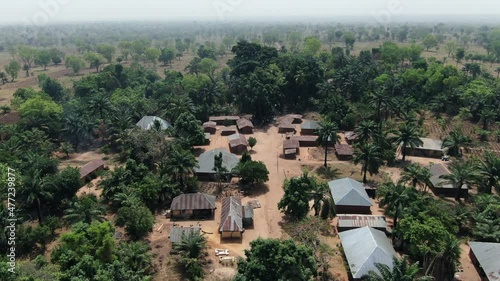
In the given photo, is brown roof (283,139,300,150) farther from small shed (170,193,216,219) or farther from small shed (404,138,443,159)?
small shed (170,193,216,219)

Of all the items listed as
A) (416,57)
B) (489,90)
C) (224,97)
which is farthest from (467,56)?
(224,97)

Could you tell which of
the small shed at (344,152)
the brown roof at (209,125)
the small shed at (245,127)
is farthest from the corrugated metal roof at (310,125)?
the brown roof at (209,125)

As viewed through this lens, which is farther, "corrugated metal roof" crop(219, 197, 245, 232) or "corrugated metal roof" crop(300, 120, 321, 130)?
"corrugated metal roof" crop(300, 120, 321, 130)

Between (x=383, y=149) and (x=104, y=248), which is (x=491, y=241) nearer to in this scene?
(x=383, y=149)

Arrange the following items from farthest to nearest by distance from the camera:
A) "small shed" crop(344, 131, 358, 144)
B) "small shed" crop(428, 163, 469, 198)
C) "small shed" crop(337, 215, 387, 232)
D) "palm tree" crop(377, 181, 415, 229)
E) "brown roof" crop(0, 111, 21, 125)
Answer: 1. "brown roof" crop(0, 111, 21, 125)
2. "small shed" crop(344, 131, 358, 144)
3. "small shed" crop(428, 163, 469, 198)
4. "small shed" crop(337, 215, 387, 232)
5. "palm tree" crop(377, 181, 415, 229)

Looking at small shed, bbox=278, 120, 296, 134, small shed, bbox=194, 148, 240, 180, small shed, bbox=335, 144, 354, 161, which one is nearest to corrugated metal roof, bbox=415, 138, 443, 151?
small shed, bbox=335, 144, 354, 161

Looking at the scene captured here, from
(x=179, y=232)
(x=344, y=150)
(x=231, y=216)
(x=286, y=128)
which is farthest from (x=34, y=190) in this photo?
(x=286, y=128)

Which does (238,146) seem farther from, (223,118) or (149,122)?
(149,122)
